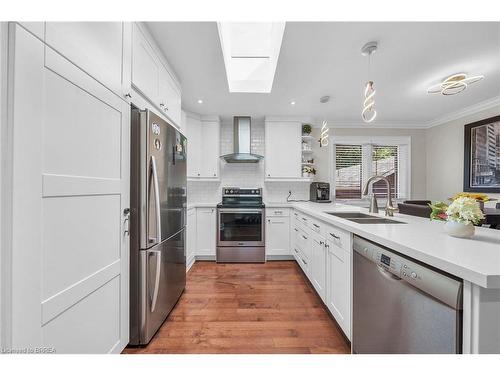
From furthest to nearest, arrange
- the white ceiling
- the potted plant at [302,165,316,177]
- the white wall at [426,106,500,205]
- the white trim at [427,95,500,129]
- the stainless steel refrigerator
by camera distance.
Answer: the potted plant at [302,165,316,177] < the white wall at [426,106,500,205] < the white trim at [427,95,500,129] < the white ceiling < the stainless steel refrigerator

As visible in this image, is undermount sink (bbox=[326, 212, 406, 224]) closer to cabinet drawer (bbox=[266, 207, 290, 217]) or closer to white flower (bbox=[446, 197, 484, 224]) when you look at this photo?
white flower (bbox=[446, 197, 484, 224])

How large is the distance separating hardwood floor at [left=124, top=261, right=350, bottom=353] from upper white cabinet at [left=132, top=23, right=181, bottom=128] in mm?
1913

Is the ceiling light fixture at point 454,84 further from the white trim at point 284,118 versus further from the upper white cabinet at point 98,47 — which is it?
the upper white cabinet at point 98,47

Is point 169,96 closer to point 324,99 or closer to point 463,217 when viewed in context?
point 324,99

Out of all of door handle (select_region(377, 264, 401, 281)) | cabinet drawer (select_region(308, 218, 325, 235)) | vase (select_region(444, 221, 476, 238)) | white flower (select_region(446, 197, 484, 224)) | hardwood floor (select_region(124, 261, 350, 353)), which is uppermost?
white flower (select_region(446, 197, 484, 224))

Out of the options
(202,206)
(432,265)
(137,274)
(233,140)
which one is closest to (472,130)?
(233,140)

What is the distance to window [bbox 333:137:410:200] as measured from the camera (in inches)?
173

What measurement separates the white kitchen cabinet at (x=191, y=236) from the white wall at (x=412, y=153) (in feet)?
8.11

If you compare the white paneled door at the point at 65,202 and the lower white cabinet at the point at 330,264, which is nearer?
the white paneled door at the point at 65,202

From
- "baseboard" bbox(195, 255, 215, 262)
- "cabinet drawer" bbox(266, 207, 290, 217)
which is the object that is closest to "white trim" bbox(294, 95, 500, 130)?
"cabinet drawer" bbox(266, 207, 290, 217)

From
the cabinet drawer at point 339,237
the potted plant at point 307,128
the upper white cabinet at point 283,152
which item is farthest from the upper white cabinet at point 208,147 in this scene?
the cabinet drawer at point 339,237

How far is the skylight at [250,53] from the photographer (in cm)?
227

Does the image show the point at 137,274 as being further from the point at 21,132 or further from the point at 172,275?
the point at 21,132

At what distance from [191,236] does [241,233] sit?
78 cm
